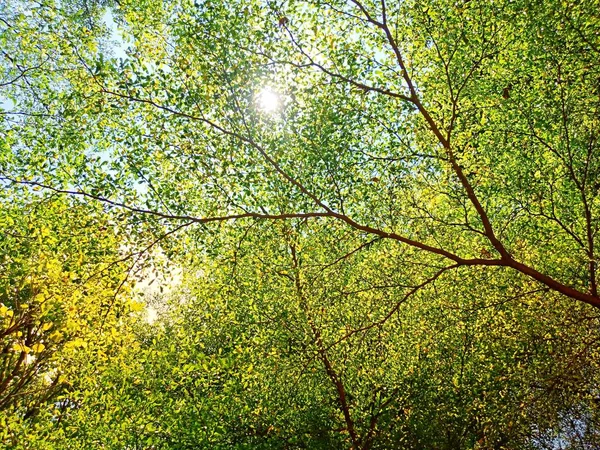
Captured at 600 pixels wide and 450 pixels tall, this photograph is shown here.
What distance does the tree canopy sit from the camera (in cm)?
748

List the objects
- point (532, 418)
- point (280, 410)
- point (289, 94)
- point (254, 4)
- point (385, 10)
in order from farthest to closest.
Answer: point (280, 410), point (532, 418), point (289, 94), point (254, 4), point (385, 10)

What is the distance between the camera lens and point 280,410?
47.1 feet

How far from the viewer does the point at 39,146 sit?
11.3 meters

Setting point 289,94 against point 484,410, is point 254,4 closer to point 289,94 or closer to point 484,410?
point 289,94

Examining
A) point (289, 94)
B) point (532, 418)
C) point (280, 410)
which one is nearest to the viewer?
point (289, 94)

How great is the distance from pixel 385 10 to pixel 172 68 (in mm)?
3882

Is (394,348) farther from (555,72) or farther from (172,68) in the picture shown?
(172,68)

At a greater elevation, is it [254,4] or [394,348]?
[254,4]

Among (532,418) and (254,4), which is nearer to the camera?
(254,4)

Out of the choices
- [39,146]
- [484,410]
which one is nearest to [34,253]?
[39,146]

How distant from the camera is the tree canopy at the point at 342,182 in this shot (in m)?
7.48

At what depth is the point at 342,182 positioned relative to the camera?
8.68 metres

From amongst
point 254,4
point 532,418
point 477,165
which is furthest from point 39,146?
point 532,418

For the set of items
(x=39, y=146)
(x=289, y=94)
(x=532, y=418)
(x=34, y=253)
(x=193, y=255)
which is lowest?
(x=532, y=418)
